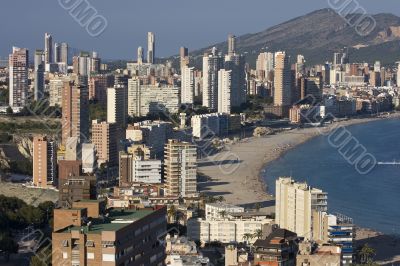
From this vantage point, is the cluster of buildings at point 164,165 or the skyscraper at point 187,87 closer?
the cluster of buildings at point 164,165

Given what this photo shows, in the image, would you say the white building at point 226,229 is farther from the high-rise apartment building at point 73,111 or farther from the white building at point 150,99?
the white building at point 150,99

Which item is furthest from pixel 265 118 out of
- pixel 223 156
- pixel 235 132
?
pixel 223 156

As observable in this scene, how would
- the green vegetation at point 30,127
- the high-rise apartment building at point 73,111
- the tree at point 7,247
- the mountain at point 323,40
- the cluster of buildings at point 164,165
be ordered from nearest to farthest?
the cluster of buildings at point 164,165, the tree at point 7,247, the high-rise apartment building at point 73,111, the green vegetation at point 30,127, the mountain at point 323,40

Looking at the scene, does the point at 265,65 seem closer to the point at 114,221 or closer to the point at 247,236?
the point at 247,236

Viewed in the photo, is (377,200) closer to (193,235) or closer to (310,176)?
(310,176)

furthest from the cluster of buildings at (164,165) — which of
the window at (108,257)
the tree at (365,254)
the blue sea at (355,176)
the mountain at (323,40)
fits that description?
the mountain at (323,40)
